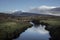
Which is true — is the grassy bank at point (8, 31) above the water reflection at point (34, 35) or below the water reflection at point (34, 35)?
above

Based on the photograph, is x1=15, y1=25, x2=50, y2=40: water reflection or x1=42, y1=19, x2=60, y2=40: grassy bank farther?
x1=15, y1=25, x2=50, y2=40: water reflection

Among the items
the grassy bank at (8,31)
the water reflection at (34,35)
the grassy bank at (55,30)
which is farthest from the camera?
the water reflection at (34,35)

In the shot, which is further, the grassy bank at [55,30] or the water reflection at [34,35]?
the water reflection at [34,35]

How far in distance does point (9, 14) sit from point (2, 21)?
1018mm

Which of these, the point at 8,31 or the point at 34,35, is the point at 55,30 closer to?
the point at 34,35

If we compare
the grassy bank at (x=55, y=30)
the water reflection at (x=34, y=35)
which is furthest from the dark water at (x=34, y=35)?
the grassy bank at (x=55, y=30)

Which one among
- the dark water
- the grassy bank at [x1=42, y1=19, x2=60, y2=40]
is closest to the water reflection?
the dark water

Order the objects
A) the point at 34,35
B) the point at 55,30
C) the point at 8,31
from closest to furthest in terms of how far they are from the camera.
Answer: the point at 8,31 < the point at 55,30 < the point at 34,35

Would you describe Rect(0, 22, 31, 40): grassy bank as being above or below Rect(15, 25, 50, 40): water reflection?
above

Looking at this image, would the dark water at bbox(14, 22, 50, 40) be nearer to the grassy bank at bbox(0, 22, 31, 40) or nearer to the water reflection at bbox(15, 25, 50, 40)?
the water reflection at bbox(15, 25, 50, 40)

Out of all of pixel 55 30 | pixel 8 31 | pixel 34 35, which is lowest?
pixel 34 35

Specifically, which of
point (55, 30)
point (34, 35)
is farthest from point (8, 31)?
point (55, 30)

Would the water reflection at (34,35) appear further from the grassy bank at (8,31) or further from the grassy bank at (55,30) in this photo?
the grassy bank at (8,31)

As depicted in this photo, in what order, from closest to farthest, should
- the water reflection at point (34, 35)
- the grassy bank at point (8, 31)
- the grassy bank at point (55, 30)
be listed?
1. the grassy bank at point (55, 30)
2. the grassy bank at point (8, 31)
3. the water reflection at point (34, 35)
